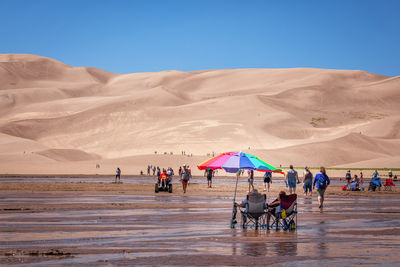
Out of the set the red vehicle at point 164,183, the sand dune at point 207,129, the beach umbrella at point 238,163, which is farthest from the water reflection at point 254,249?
the sand dune at point 207,129

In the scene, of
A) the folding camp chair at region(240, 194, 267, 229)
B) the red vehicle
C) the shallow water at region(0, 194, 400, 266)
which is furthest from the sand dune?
the folding camp chair at region(240, 194, 267, 229)

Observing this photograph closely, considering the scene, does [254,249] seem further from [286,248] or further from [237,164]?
[237,164]

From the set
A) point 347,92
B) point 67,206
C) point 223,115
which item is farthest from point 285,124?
point 67,206

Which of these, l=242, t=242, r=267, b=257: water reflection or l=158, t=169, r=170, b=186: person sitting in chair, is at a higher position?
l=158, t=169, r=170, b=186: person sitting in chair

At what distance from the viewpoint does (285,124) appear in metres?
146

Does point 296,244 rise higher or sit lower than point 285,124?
lower

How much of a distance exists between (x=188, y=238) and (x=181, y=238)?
17 centimetres

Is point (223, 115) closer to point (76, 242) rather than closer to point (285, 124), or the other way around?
Answer: point (285, 124)

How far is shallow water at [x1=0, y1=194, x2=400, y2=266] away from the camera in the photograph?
12352 mm

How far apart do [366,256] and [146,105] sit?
162 metres

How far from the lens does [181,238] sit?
1541 cm

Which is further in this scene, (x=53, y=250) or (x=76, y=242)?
(x=76, y=242)

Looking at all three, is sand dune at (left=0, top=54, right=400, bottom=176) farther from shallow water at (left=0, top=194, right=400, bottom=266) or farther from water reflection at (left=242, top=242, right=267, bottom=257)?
water reflection at (left=242, top=242, right=267, bottom=257)

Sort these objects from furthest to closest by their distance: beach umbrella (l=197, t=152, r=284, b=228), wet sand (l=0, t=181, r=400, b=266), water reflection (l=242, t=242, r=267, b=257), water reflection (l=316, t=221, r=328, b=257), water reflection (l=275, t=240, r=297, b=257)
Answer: beach umbrella (l=197, t=152, r=284, b=228), water reflection (l=316, t=221, r=328, b=257), water reflection (l=275, t=240, r=297, b=257), water reflection (l=242, t=242, r=267, b=257), wet sand (l=0, t=181, r=400, b=266)
